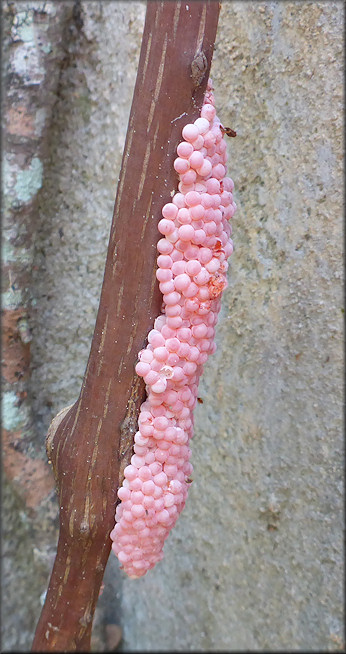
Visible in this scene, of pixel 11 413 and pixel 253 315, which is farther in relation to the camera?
pixel 11 413

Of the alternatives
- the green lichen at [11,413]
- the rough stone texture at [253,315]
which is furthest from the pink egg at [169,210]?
the green lichen at [11,413]

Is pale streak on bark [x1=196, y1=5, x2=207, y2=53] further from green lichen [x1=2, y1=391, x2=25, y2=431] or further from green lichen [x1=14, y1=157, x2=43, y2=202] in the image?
green lichen [x1=2, y1=391, x2=25, y2=431]

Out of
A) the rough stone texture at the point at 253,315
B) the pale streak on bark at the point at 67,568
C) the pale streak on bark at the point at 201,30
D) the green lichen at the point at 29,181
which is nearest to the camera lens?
the pale streak on bark at the point at 201,30

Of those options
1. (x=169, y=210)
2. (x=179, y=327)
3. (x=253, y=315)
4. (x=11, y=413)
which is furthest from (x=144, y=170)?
(x=11, y=413)

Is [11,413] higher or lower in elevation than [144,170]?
lower

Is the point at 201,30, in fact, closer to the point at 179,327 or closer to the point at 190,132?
the point at 190,132

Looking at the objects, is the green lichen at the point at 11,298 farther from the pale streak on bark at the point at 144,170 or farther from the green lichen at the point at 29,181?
the pale streak on bark at the point at 144,170

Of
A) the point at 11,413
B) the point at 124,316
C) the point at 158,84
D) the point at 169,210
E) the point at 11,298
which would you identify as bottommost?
the point at 11,413

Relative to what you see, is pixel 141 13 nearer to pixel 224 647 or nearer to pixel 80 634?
pixel 80 634
